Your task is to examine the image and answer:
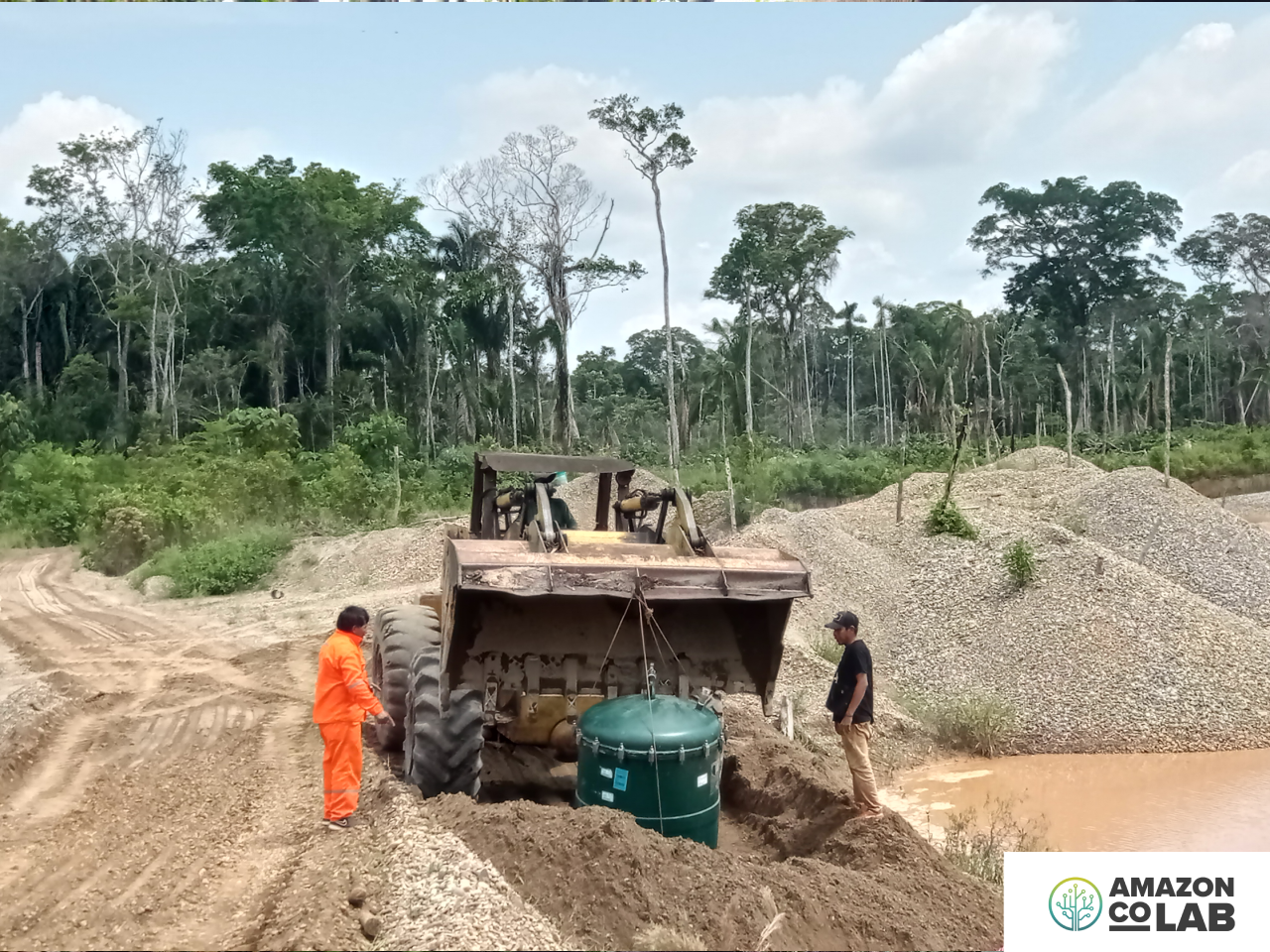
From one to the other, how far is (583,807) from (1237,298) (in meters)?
61.1

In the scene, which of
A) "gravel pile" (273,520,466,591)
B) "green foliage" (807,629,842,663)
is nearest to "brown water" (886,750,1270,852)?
"green foliage" (807,629,842,663)

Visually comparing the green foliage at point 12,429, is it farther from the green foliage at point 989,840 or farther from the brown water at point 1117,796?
the green foliage at point 989,840

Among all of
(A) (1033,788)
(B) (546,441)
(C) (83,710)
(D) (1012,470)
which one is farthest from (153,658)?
(B) (546,441)

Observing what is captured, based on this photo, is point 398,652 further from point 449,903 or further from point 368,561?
point 368,561

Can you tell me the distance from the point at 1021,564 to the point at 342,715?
1176 centimetres

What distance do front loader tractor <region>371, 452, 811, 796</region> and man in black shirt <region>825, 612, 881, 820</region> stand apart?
58 centimetres

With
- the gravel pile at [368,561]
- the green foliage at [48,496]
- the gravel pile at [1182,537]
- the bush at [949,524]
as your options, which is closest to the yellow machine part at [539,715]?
the gravel pile at [368,561]

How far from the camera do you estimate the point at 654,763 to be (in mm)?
5895

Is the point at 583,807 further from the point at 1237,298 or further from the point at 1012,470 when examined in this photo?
the point at 1237,298

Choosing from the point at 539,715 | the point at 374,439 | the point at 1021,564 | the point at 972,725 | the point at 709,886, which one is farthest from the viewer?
the point at 374,439

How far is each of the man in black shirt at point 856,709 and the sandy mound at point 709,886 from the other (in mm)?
A: 533

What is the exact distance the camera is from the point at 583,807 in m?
Result: 5.90

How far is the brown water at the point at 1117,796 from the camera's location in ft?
31.8

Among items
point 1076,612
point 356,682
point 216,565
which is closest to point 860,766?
point 356,682
